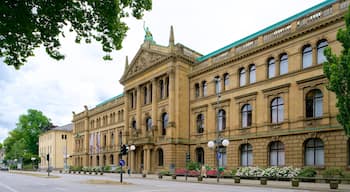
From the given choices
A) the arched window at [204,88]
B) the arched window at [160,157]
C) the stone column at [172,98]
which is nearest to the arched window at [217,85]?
the arched window at [204,88]

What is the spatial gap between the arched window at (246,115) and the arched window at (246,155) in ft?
7.56

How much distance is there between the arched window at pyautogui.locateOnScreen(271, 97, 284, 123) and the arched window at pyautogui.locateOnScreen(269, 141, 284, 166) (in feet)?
7.51

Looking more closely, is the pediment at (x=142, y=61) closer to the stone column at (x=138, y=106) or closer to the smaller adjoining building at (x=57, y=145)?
the stone column at (x=138, y=106)

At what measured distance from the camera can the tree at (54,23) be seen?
427 inches

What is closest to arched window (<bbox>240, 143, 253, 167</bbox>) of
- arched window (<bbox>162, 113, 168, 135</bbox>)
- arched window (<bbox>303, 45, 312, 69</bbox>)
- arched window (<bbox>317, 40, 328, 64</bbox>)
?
arched window (<bbox>303, 45, 312, 69</bbox>)

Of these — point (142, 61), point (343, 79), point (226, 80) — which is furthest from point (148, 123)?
point (343, 79)

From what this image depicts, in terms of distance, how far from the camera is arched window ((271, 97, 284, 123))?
38.1m

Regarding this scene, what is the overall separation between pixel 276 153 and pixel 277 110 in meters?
4.24

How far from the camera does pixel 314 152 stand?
34.2 m

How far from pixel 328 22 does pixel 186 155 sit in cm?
2556

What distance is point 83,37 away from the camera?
1253cm

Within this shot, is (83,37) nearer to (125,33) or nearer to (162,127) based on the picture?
(125,33)

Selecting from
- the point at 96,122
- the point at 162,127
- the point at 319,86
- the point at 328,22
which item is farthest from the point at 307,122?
the point at 96,122

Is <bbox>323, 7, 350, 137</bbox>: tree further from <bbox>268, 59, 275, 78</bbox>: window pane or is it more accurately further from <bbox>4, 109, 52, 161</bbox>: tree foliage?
<bbox>4, 109, 52, 161</bbox>: tree foliage
